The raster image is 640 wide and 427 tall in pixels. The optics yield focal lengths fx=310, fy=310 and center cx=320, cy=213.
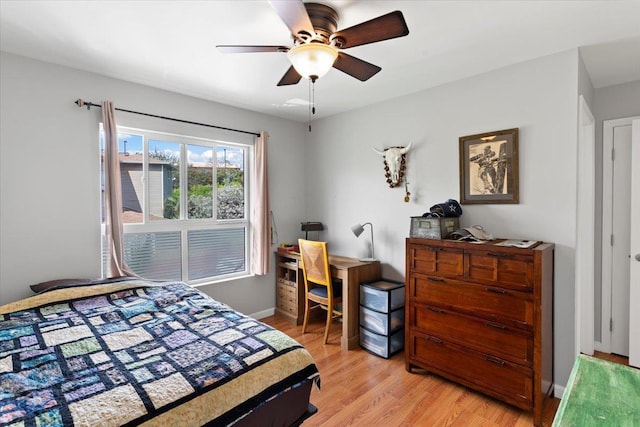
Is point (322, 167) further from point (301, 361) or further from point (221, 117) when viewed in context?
point (301, 361)

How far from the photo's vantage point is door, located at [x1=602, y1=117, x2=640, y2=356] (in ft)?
9.13

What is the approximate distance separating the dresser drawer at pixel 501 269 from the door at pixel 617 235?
154 centimetres

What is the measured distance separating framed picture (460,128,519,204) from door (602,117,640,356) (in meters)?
1.15

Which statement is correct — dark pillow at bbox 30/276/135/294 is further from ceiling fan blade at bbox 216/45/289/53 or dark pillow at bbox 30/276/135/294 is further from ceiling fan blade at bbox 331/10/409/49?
ceiling fan blade at bbox 331/10/409/49

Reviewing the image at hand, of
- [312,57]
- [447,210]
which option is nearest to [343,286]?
[447,210]

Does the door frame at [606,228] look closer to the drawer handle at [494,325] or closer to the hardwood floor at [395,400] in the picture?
the hardwood floor at [395,400]

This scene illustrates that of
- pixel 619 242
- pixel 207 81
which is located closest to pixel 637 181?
pixel 619 242

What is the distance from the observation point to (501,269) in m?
2.15

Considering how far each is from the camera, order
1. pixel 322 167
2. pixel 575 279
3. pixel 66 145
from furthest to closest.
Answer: pixel 322 167, pixel 66 145, pixel 575 279

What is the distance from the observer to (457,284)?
7.75 ft

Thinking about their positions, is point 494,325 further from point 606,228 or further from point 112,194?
point 112,194

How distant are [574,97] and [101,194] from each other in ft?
12.6

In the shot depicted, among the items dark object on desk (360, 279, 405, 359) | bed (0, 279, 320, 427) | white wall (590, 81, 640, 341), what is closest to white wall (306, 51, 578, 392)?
dark object on desk (360, 279, 405, 359)

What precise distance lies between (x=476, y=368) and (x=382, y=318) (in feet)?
2.87
